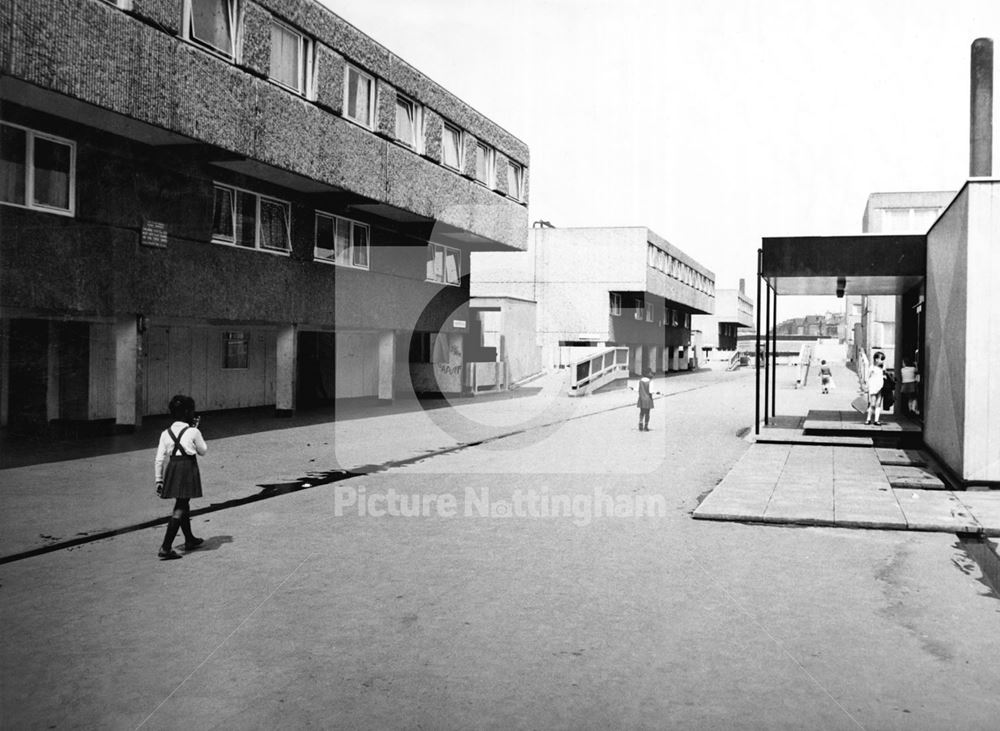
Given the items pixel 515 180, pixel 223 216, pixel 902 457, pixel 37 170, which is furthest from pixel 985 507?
pixel 515 180

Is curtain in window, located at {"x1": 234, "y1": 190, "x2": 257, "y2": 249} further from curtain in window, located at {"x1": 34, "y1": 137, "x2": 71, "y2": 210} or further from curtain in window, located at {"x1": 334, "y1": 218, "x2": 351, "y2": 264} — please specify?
curtain in window, located at {"x1": 34, "y1": 137, "x2": 71, "y2": 210}

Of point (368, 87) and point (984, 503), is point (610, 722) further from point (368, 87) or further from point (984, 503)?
point (368, 87)

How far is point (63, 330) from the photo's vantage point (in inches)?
706

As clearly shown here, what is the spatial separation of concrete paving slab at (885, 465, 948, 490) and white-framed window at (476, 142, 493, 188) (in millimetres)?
17343

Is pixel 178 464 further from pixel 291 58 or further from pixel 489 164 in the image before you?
pixel 489 164

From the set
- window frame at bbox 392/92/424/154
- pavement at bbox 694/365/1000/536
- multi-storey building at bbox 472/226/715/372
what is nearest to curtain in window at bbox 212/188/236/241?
window frame at bbox 392/92/424/154

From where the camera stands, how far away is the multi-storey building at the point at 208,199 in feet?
45.1

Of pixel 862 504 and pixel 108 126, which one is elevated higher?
pixel 108 126

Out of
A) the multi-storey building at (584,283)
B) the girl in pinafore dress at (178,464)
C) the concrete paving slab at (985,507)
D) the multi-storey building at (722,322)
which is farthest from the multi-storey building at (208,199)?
the multi-storey building at (722,322)

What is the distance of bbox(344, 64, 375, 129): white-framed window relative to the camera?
810 inches

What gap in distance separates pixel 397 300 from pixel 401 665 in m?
21.5

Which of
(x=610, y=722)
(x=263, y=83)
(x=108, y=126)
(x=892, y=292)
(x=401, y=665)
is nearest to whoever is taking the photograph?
(x=610, y=722)

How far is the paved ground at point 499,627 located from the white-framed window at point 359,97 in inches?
523

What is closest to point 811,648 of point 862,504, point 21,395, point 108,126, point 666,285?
point 862,504
